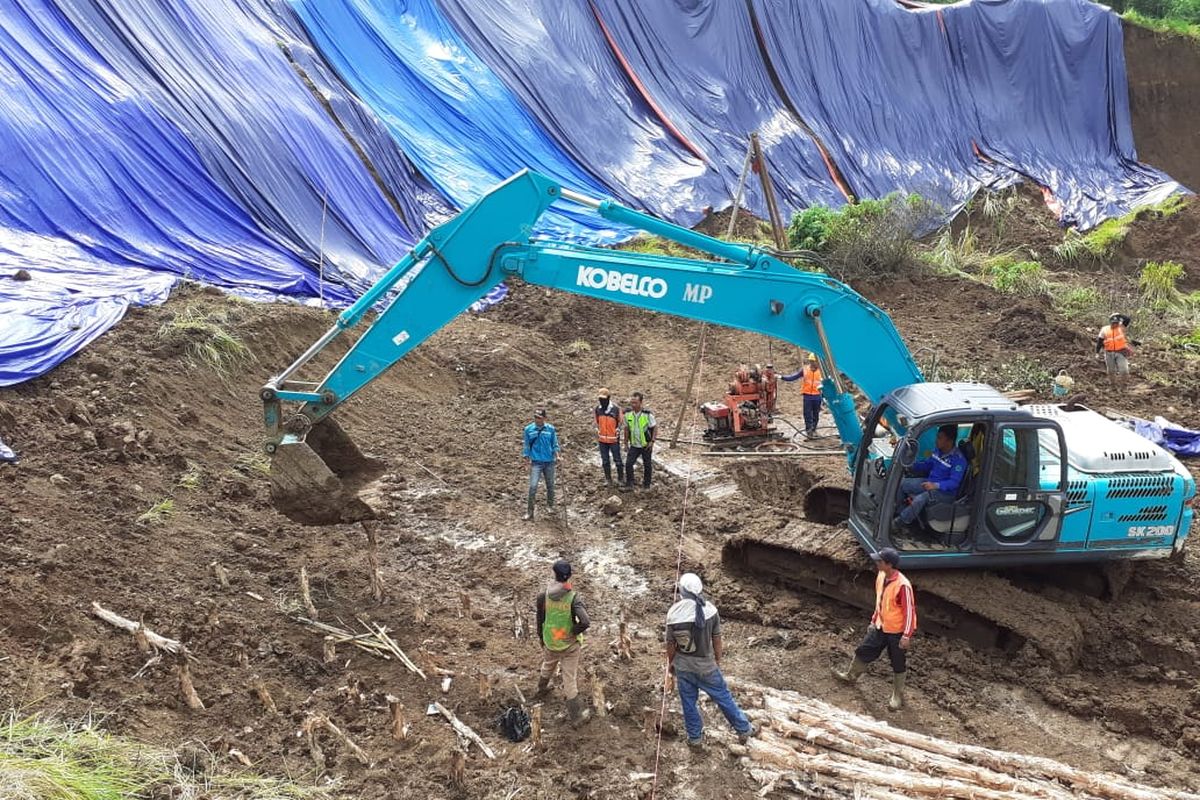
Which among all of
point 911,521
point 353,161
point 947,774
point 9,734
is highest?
point 353,161

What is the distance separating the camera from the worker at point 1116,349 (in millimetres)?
15711

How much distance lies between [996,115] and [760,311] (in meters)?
27.1

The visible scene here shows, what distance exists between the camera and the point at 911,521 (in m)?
8.69

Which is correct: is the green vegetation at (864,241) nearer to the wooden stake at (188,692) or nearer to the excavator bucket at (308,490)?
the excavator bucket at (308,490)

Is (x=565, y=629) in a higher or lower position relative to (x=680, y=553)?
higher

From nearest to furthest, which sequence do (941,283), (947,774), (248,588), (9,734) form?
(9,734)
(947,774)
(248,588)
(941,283)

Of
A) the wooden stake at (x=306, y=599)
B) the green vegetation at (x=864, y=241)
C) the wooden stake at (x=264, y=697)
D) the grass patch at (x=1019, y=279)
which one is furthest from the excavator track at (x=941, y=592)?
the grass patch at (x=1019, y=279)

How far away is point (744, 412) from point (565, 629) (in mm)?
7284

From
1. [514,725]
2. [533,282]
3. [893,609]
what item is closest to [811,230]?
[533,282]

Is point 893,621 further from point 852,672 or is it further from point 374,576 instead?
point 374,576

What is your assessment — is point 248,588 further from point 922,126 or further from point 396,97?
point 922,126

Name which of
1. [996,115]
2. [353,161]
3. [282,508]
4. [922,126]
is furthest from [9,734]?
[996,115]

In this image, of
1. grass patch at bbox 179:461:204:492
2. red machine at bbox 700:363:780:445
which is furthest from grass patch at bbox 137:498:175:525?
red machine at bbox 700:363:780:445

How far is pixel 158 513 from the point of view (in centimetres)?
970
